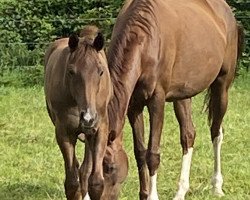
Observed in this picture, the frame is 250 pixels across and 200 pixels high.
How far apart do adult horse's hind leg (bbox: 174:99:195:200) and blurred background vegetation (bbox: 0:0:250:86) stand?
5946 mm

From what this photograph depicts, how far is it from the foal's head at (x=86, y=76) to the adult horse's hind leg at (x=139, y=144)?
1.29 metres

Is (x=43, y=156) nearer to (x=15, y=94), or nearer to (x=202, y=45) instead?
(x=202, y=45)

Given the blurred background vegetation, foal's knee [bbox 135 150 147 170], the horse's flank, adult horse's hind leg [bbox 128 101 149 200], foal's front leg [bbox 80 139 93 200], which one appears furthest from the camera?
the blurred background vegetation

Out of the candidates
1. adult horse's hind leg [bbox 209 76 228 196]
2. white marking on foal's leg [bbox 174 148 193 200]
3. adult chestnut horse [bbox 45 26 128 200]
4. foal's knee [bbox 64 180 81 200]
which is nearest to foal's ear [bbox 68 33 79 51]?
adult chestnut horse [bbox 45 26 128 200]

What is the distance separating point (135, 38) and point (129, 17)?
236 mm

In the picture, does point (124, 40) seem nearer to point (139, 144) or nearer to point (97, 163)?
point (139, 144)

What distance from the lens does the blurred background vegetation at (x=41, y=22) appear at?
43.5 ft

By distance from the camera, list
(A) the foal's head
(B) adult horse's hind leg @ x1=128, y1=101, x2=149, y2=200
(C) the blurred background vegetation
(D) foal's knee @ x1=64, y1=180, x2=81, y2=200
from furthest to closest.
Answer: (C) the blurred background vegetation → (B) adult horse's hind leg @ x1=128, y1=101, x2=149, y2=200 → (D) foal's knee @ x1=64, y1=180, x2=81, y2=200 → (A) the foal's head

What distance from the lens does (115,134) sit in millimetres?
5500

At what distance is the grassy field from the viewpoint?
670 cm

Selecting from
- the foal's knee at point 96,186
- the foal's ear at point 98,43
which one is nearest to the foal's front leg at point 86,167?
the foal's knee at point 96,186

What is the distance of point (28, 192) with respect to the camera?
666cm

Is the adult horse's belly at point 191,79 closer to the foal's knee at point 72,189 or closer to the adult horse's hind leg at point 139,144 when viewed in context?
the adult horse's hind leg at point 139,144

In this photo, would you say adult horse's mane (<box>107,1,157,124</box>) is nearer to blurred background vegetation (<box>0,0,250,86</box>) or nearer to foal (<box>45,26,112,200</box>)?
foal (<box>45,26,112,200</box>)
